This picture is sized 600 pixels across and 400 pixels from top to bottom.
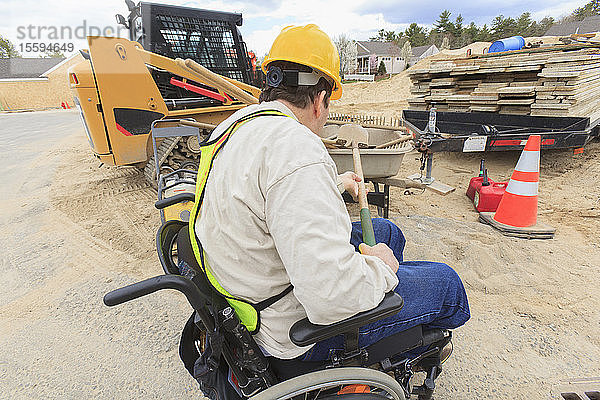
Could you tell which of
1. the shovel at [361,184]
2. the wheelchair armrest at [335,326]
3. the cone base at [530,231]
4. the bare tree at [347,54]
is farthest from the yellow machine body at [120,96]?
the bare tree at [347,54]

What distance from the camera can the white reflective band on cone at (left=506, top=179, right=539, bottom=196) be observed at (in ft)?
12.0

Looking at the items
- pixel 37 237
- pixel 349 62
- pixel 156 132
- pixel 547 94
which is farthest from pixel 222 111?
pixel 349 62

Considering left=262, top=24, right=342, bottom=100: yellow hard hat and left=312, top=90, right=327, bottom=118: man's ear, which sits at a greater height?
left=262, top=24, right=342, bottom=100: yellow hard hat

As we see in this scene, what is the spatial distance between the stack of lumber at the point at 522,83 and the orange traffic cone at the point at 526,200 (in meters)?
2.21

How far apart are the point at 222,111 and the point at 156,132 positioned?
6.93 feet

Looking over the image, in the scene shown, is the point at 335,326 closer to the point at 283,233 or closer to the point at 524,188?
the point at 283,233

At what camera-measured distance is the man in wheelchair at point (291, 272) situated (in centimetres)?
106

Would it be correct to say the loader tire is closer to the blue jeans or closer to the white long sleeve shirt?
the white long sleeve shirt

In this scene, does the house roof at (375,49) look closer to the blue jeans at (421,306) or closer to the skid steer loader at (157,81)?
the skid steer loader at (157,81)

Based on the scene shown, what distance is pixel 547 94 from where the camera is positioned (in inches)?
208

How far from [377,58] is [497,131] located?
45164 millimetres

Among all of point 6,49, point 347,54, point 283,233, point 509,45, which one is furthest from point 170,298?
point 6,49

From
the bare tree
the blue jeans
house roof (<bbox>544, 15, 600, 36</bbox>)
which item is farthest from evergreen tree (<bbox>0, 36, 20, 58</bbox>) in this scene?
house roof (<bbox>544, 15, 600, 36</bbox>)

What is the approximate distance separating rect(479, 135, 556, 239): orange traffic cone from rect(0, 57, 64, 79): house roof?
156 feet
